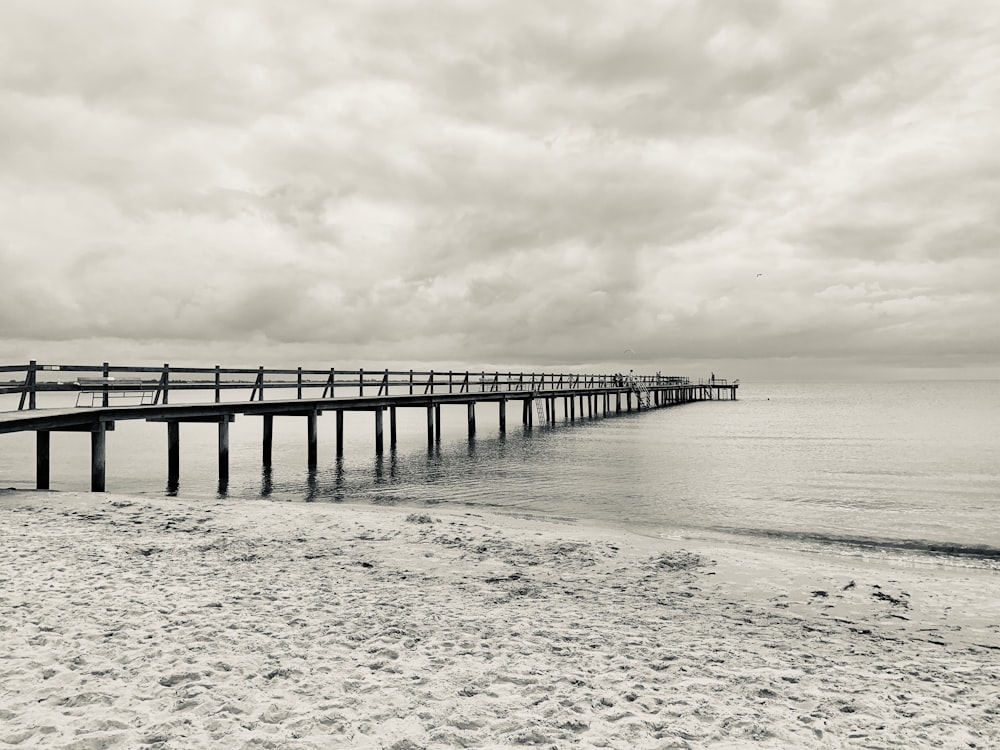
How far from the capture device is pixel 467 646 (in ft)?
18.9

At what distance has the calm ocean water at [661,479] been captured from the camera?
14.6 m

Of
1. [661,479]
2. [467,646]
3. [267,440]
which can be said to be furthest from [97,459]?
[661,479]

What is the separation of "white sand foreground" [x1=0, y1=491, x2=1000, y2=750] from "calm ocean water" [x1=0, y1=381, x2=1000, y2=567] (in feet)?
14.9

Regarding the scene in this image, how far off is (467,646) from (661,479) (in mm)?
16937

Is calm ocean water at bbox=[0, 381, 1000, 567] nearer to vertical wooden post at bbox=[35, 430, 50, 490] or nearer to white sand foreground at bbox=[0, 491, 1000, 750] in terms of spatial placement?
vertical wooden post at bbox=[35, 430, 50, 490]

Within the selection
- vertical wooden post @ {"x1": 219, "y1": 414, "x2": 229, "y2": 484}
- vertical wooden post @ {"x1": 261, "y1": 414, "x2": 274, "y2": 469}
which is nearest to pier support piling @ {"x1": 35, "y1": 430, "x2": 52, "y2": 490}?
vertical wooden post @ {"x1": 219, "y1": 414, "x2": 229, "y2": 484}

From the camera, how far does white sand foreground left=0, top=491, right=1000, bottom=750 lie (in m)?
4.30

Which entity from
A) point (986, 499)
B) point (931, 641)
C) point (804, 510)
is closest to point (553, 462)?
point (804, 510)

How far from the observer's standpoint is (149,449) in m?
33.0

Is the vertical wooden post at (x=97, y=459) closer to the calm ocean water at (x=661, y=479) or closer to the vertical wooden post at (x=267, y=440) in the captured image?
the calm ocean water at (x=661, y=479)

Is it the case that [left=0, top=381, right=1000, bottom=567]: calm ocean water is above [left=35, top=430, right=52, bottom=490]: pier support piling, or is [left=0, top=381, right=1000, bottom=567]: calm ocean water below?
below

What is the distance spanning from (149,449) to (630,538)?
28.6 metres

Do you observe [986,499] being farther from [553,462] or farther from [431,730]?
[431,730]

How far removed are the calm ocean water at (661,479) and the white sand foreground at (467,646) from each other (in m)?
4.53
